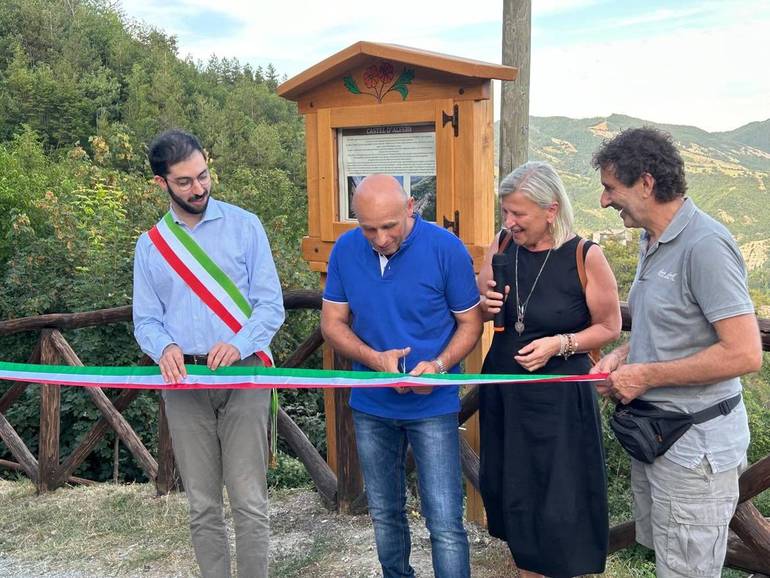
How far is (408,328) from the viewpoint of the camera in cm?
277

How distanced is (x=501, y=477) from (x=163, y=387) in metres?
1.31

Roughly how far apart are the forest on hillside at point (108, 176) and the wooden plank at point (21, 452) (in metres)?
2.59

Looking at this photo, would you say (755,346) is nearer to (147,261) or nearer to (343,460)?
(147,261)

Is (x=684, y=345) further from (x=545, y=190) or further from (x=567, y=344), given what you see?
(x=545, y=190)

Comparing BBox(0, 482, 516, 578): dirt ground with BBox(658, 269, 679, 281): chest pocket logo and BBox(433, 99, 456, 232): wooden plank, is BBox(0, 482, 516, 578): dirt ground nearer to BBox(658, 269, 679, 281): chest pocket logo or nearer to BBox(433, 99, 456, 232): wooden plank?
BBox(433, 99, 456, 232): wooden plank

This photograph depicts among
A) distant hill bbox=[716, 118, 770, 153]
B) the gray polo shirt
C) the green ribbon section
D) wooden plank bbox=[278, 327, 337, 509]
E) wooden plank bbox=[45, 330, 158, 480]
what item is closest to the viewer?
the gray polo shirt

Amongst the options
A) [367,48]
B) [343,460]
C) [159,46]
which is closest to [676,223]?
[367,48]

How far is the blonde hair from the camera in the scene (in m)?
2.52

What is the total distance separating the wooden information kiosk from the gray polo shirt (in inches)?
44.1

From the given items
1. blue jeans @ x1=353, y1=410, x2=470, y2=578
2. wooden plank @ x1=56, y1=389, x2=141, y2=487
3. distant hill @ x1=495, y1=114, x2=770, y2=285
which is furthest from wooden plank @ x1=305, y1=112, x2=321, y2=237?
Answer: distant hill @ x1=495, y1=114, x2=770, y2=285

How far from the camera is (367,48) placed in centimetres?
346

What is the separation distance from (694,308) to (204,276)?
1.74 meters

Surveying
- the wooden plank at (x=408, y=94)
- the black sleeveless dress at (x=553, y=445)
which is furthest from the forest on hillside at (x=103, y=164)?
the black sleeveless dress at (x=553, y=445)

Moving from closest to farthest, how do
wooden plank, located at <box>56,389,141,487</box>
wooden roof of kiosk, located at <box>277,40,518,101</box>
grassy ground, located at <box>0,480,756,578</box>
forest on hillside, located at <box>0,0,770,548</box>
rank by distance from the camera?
wooden roof of kiosk, located at <box>277,40,518,101</box> → grassy ground, located at <box>0,480,756,578</box> → wooden plank, located at <box>56,389,141,487</box> → forest on hillside, located at <box>0,0,770,548</box>
